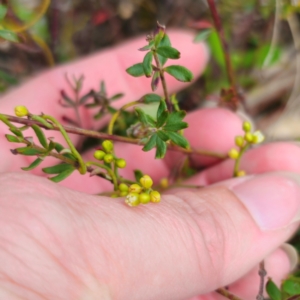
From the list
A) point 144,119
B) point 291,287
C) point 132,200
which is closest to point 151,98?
point 144,119

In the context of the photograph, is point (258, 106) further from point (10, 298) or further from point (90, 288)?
point (10, 298)

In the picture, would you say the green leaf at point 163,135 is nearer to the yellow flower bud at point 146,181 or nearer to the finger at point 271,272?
the yellow flower bud at point 146,181

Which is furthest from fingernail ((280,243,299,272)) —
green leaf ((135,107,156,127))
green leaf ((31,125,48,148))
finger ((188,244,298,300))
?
green leaf ((31,125,48,148))

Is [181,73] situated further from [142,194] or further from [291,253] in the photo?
[291,253]

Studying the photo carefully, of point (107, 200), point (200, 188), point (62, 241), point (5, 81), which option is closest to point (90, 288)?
point (62, 241)

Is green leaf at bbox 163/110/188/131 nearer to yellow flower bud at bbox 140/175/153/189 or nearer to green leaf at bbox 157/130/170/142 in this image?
green leaf at bbox 157/130/170/142
